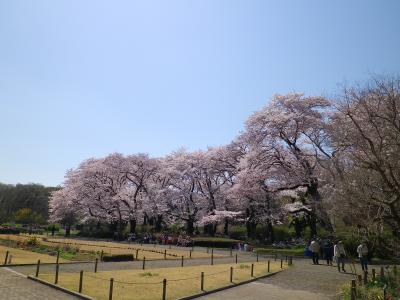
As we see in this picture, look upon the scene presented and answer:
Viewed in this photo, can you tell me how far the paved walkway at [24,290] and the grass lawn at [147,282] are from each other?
0.64 m

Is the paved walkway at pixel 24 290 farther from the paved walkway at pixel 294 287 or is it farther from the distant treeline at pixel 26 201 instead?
the distant treeline at pixel 26 201

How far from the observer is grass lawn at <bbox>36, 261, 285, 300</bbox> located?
1277cm

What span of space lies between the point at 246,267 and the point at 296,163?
1576 cm

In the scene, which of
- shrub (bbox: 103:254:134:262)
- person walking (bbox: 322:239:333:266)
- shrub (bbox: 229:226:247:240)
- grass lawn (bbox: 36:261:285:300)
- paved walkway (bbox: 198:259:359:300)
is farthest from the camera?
shrub (bbox: 229:226:247:240)

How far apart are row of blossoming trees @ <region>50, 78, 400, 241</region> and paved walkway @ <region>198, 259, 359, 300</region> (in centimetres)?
302

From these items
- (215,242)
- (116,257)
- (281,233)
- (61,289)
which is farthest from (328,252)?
(281,233)

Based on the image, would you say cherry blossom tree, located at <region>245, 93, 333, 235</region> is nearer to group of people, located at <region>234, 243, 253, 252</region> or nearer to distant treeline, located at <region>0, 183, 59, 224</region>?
group of people, located at <region>234, 243, 253, 252</region>

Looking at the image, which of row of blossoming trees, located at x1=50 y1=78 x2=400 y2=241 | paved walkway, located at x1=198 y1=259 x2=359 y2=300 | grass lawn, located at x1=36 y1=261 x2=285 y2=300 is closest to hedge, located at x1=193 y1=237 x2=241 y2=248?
row of blossoming trees, located at x1=50 y1=78 x2=400 y2=241

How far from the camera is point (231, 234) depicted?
49031 mm

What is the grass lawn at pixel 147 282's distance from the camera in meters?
12.8

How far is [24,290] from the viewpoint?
13.0 m

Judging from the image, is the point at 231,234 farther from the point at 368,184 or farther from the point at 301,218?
the point at 368,184

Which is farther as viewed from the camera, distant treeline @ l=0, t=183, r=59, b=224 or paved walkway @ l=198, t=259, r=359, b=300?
distant treeline @ l=0, t=183, r=59, b=224

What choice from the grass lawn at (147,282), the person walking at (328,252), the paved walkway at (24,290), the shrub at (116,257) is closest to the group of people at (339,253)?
the person walking at (328,252)
